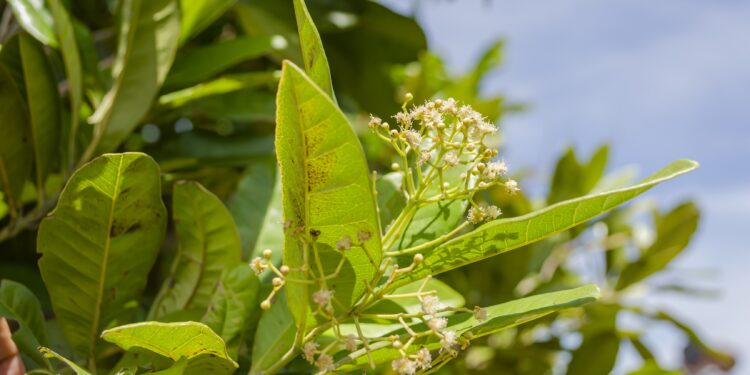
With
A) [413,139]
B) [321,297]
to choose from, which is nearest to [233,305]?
[321,297]

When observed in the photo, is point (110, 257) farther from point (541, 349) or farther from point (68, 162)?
point (541, 349)

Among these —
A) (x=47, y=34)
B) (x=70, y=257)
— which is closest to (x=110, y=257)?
(x=70, y=257)

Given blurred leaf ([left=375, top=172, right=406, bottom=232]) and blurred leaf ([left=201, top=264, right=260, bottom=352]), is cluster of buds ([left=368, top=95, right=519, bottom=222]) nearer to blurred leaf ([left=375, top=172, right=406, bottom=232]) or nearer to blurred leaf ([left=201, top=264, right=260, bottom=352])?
blurred leaf ([left=375, top=172, right=406, bottom=232])

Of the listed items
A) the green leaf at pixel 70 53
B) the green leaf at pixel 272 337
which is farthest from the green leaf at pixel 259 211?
the green leaf at pixel 70 53

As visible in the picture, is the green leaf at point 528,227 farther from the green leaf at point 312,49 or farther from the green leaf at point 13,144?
the green leaf at point 13,144

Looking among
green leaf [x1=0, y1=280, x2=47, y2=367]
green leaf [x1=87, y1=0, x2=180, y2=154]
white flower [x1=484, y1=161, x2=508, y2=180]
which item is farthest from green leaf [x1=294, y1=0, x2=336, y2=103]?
green leaf [x1=87, y1=0, x2=180, y2=154]
